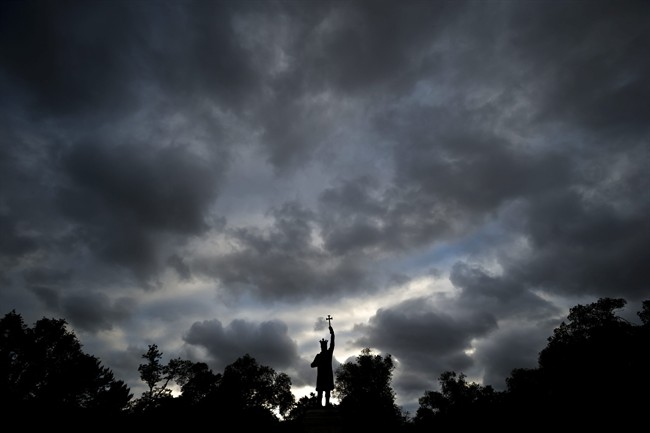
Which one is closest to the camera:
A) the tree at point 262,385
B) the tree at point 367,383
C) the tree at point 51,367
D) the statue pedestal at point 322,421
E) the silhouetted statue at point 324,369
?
the statue pedestal at point 322,421

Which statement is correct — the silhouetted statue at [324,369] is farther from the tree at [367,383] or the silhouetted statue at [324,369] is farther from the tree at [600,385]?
the tree at [367,383]

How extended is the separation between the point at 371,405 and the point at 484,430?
3105 centimetres

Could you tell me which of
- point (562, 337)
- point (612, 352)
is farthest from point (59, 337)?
point (562, 337)

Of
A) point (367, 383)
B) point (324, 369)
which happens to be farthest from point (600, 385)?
point (367, 383)

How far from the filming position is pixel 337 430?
1066cm

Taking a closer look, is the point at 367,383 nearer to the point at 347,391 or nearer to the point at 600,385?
the point at 347,391

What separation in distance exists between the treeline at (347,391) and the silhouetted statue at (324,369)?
3.31 feet

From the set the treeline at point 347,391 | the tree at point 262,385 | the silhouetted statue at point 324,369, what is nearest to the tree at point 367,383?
the treeline at point 347,391

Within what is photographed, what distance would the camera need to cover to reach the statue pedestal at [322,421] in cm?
1062

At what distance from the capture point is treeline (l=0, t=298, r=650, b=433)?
20.4m

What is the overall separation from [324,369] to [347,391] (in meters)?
59.0

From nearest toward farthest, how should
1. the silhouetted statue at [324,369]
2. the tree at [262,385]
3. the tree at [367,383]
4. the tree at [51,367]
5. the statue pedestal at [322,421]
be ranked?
the statue pedestal at [322,421] < the silhouetted statue at [324,369] < the tree at [51,367] < the tree at [367,383] < the tree at [262,385]

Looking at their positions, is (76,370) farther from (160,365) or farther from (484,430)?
(484,430)

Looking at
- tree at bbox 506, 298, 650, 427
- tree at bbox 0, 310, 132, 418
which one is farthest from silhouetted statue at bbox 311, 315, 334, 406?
tree at bbox 0, 310, 132, 418
